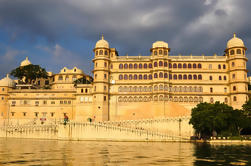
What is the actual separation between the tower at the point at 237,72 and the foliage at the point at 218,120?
11784mm

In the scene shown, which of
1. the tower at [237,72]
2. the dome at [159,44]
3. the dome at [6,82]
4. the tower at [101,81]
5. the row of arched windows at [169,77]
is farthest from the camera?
the dome at [6,82]

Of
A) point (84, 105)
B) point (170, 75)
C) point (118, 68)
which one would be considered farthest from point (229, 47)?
point (84, 105)

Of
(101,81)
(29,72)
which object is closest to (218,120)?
(101,81)

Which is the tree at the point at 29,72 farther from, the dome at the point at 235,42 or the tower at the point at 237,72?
the dome at the point at 235,42

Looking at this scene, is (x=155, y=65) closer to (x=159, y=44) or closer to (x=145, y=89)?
(x=159, y=44)

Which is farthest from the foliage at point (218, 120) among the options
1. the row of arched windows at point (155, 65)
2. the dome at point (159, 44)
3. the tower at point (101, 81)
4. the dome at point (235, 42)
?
the tower at point (101, 81)

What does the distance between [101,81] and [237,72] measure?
109ft

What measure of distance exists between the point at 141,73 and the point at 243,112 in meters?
26.0

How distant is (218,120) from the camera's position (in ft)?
157

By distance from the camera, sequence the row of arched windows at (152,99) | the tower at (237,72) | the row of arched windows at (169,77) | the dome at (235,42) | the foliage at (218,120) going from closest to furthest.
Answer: the foliage at (218,120) → the tower at (237,72) → the row of arched windows at (152,99) → the dome at (235,42) → the row of arched windows at (169,77)

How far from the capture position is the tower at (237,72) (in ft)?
210

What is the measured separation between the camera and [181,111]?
64375 mm

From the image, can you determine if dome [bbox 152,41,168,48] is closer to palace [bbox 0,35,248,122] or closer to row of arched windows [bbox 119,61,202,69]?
palace [bbox 0,35,248,122]

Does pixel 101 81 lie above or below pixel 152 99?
above
